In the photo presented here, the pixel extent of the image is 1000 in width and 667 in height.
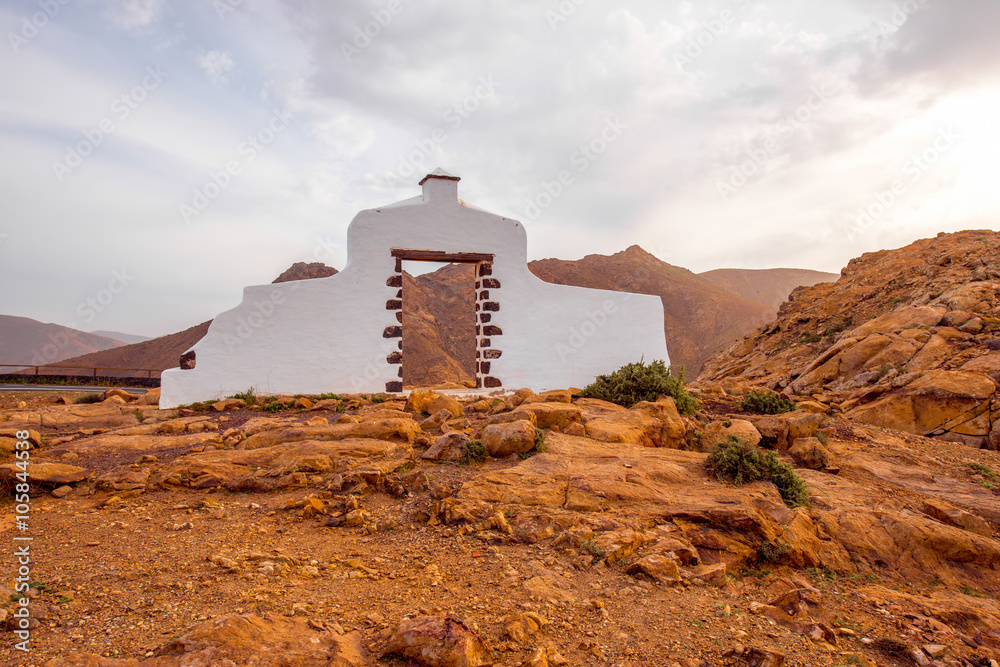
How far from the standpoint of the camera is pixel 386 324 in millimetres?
11617

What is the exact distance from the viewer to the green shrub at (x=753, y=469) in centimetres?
589

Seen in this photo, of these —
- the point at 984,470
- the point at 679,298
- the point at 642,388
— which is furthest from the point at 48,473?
the point at 679,298

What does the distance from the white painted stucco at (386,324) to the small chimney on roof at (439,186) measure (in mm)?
22

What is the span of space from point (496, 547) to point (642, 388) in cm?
549

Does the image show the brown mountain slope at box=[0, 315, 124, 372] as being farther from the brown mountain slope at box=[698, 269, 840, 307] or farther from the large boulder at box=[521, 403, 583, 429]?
the large boulder at box=[521, 403, 583, 429]

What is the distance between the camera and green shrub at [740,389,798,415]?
999 cm

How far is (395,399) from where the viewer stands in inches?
415

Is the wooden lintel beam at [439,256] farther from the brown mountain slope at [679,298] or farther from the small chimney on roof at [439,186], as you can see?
the brown mountain slope at [679,298]

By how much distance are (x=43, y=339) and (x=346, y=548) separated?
350 ft

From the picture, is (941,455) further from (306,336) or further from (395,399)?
(306,336)

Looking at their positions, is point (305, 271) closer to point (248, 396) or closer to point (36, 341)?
point (248, 396)

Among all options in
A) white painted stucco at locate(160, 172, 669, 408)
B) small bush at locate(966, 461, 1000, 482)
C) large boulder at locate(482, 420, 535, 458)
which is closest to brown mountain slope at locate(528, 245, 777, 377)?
white painted stucco at locate(160, 172, 669, 408)

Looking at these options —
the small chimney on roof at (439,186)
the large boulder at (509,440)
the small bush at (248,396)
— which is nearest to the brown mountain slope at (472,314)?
the small chimney on roof at (439,186)

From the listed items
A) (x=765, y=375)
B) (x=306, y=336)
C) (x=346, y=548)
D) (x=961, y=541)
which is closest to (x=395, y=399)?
(x=306, y=336)
